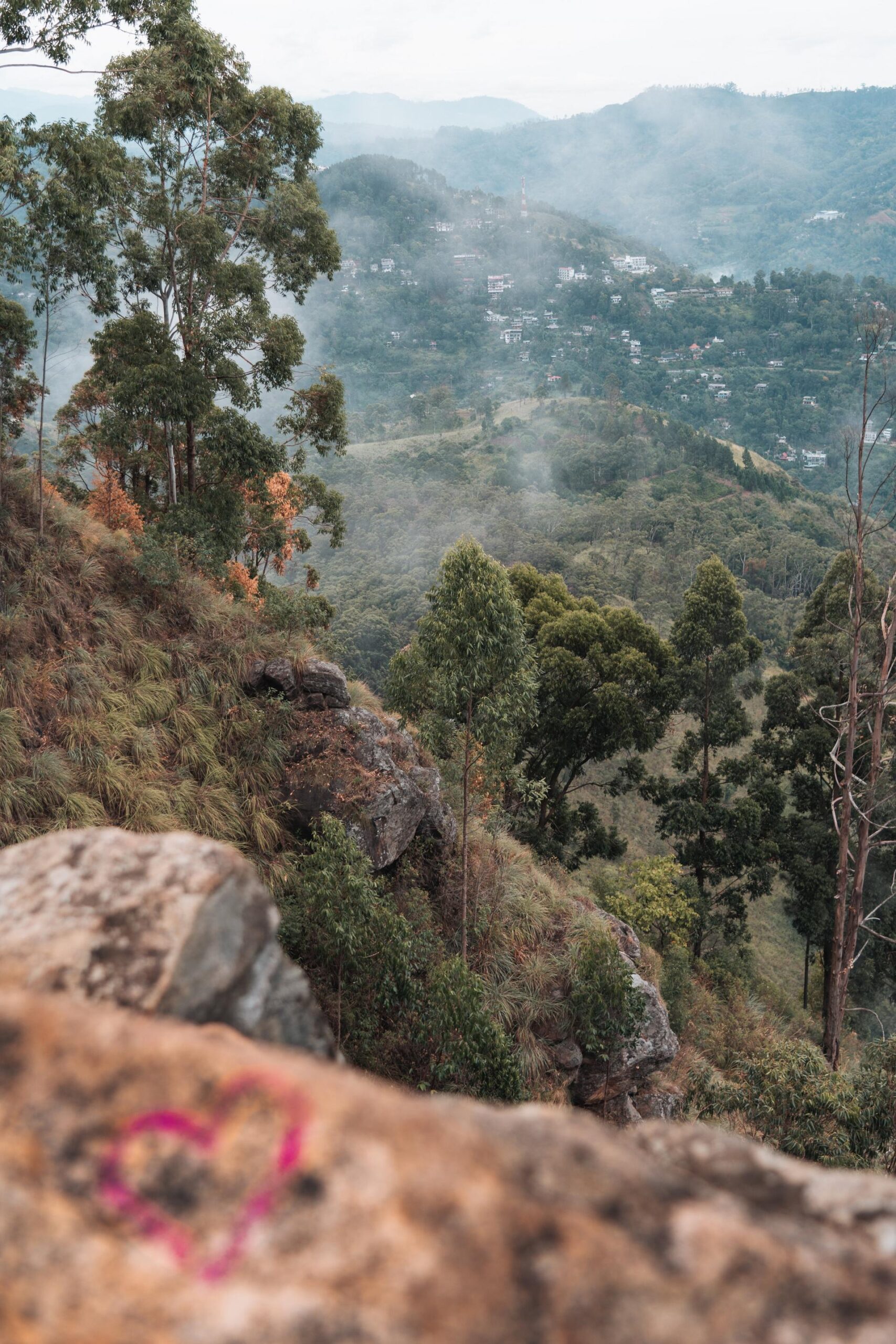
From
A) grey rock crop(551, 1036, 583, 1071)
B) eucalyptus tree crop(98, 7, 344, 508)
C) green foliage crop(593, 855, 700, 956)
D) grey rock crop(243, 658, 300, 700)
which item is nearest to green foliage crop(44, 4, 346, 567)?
eucalyptus tree crop(98, 7, 344, 508)

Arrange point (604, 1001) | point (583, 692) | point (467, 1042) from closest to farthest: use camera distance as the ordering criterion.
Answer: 1. point (467, 1042)
2. point (604, 1001)
3. point (583, 692)

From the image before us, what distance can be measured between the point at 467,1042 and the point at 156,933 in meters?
6.13

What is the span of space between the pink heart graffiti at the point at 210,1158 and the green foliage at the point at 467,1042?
657 cm

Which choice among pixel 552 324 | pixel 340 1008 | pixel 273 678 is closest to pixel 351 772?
pixel 273 678

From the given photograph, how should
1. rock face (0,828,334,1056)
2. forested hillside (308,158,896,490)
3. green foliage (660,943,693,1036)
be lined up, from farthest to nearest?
forested hillside (308,158,896,490) → green foliage (660,943,693,1036) → rock face (0,828,334,1056)

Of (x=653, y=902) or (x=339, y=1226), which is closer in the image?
(x=339, y=1226)

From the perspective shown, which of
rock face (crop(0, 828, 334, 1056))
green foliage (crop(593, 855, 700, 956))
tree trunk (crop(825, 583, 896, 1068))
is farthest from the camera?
green foliage (crop(593, 855, 700, 956))

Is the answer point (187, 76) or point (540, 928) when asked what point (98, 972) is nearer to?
point (540, 928)

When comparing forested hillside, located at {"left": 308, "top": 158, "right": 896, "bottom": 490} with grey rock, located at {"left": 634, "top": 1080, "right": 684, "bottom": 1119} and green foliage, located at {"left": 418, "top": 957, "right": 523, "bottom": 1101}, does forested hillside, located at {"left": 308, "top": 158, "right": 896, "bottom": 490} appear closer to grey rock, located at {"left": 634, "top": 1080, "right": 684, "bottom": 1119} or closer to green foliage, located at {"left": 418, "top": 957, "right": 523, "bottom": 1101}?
grey rock, located at {"left": 634, "top": 1080, "right": 684, "bottom": 1119}

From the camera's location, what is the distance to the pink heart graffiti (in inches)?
45.6

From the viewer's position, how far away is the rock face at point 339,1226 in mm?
1109

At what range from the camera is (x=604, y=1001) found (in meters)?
9.45

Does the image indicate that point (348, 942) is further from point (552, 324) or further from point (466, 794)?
point (552, 324)

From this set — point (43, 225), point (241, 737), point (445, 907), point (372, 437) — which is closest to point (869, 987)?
point (445, 907)
